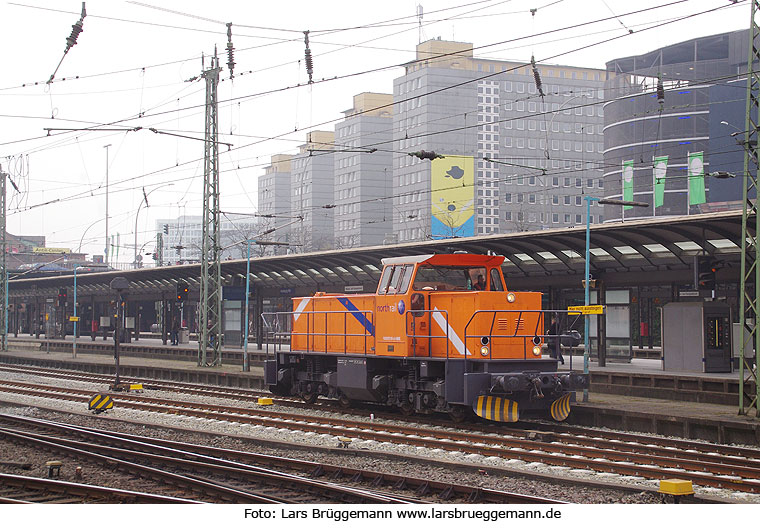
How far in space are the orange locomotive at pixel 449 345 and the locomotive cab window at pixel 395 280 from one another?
0.07 ft

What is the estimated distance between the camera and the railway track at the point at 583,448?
11211 mm

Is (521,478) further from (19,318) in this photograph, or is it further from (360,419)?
(19,318)

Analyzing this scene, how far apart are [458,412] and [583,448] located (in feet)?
12.3

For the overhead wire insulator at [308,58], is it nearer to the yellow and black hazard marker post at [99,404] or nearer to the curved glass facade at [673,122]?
the yellow and black hazard marker post at [99,404]

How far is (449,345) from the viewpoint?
634 inches

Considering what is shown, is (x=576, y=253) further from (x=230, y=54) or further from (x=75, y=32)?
(x=75, y=32)

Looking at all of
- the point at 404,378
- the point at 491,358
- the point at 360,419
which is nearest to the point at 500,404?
the point at 491,358

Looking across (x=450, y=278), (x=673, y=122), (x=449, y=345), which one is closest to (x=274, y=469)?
(x=449, y=345)

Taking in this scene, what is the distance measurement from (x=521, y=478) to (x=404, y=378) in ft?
21.8

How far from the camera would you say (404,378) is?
1723 centimetres

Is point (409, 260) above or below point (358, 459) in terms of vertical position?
above

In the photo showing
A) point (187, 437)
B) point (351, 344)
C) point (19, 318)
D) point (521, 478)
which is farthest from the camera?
point (19, 318)

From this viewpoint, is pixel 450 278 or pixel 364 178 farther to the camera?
pixel 364 178

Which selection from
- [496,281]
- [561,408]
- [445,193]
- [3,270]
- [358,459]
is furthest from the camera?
[445,193]
